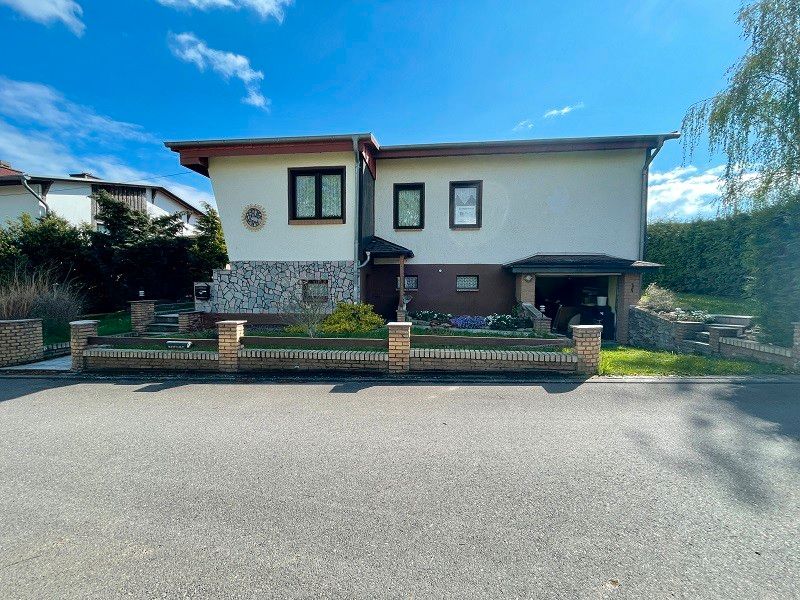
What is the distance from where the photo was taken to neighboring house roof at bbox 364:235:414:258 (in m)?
10.9

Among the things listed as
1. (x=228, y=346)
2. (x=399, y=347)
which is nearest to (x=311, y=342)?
(x=228, y=346)

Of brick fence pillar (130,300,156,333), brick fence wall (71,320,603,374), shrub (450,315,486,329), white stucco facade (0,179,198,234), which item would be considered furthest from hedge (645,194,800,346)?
white stucco facade (0,179,198,234)

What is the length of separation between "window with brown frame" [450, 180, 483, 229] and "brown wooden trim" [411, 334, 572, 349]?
20.0ft

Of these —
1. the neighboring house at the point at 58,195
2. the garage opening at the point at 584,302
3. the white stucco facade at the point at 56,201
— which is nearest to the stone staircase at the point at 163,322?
the neighboring house at the point at 58,195

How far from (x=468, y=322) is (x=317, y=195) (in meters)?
6.26

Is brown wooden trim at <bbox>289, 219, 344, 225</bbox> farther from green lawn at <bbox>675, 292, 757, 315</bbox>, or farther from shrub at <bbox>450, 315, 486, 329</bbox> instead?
green lawn at <bbox>675, 292, 757, 315</bbox>

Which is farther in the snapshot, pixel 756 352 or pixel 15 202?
pixel 15 202

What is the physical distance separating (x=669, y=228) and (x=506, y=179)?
1071cm

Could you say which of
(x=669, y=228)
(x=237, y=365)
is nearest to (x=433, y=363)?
(x=237, y=365)

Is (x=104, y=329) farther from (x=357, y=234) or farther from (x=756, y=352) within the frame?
(x=756, y=352)

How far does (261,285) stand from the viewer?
1080 centimetres

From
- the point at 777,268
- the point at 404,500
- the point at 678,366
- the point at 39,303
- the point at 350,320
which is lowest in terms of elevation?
the point at 404,500

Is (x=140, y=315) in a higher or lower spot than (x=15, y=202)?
lower

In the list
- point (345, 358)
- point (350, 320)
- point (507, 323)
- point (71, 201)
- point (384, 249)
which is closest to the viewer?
point (345, 358)
